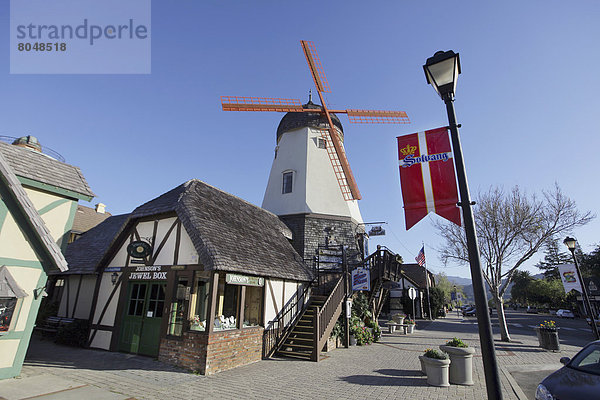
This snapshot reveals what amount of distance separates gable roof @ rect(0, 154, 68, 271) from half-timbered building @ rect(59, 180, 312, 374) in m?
2.87

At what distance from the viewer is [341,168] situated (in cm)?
2152

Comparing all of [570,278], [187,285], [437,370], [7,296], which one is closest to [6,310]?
[7,296]

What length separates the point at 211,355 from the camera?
8.76 meters

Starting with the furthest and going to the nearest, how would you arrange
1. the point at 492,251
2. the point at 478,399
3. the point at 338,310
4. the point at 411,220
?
the point at 492,251 → the point at 338,310 → the point at 478,399 → the point at 411,220

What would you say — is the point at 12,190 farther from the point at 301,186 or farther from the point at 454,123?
the point at 301,186

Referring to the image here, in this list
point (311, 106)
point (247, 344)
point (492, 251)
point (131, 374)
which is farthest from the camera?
point (311, 106)

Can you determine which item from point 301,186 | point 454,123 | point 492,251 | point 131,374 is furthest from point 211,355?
point 492,251

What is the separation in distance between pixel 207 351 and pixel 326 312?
533cm

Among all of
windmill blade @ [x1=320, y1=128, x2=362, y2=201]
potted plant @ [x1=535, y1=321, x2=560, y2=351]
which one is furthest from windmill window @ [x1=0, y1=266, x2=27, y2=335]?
potted plant @ [x1=535, y1=321, x2=560, y2=351]

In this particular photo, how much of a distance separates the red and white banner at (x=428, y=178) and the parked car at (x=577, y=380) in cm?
330

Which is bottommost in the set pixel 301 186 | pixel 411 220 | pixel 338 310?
pixel 338 310

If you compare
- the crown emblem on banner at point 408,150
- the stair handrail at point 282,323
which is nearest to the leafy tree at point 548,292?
the stair handrail at point 282,323

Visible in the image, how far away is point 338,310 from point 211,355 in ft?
20.9

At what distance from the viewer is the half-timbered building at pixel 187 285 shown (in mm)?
9328
